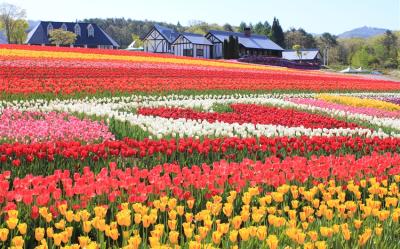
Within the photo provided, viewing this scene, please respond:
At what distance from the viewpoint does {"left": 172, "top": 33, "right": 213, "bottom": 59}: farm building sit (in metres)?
68.2

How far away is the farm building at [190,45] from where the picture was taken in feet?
224

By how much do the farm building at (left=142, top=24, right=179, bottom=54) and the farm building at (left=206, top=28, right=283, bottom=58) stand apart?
17.9 ft

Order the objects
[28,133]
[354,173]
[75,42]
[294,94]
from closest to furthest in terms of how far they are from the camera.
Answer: [354,173] → [28,133] → [294,94] → [75,42]

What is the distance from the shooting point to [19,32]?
84188 mm

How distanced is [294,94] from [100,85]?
8.51 metres

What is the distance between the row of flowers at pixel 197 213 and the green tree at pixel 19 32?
84.1 meters

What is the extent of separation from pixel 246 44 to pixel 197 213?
72983 millimetres

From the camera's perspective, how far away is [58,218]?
4.72 m

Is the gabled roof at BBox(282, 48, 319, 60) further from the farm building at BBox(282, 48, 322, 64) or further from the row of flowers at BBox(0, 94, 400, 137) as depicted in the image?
the row of flowers at BBox(0, 94, 400, 137)

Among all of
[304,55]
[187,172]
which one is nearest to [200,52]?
[304,55]

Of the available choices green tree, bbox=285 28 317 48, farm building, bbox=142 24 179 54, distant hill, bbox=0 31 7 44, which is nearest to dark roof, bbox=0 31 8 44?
distant hill, bbox=0 31 7 44

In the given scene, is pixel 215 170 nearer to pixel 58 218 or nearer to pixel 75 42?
pixel 58 218

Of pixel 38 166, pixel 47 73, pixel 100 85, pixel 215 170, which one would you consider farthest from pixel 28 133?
A: pixel 47 73

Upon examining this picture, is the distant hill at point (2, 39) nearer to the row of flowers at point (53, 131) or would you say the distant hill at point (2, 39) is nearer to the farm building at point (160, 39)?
the farm building at point (160, 39)
